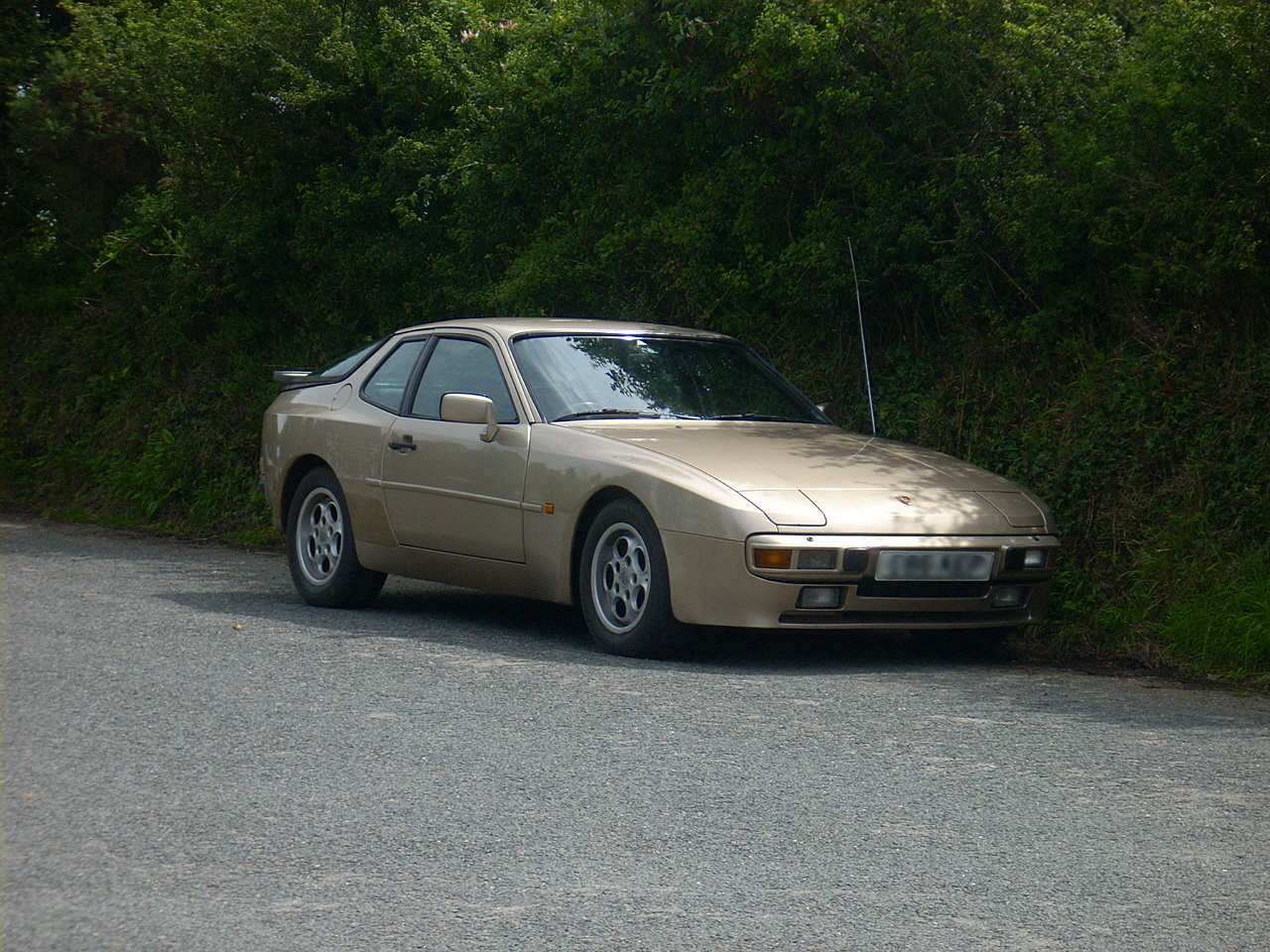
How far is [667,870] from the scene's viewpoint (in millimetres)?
4098

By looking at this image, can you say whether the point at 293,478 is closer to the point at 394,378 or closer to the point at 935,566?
the point at 394,378

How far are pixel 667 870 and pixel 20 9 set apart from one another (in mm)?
18442

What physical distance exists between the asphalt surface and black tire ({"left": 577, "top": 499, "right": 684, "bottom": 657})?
0.16 metres

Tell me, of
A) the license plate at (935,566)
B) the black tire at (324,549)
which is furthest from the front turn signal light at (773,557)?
the black tire at (324,549)

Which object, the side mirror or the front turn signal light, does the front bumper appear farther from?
the side mirror

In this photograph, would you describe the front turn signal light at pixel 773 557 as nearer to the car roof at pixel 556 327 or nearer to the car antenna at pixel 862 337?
the car roof at pixel 556 327

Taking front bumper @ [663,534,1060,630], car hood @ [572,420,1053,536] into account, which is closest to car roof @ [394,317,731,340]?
car hood @ [572,420,1053,536]

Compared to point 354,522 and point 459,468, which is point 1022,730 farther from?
point 354,522

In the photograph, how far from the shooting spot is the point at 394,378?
9.21 meters

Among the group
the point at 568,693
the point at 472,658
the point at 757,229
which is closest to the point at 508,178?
the point at 757,229

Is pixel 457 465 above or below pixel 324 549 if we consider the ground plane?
above

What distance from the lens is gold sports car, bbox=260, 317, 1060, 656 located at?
704 cm

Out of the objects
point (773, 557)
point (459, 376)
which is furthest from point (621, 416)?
point (773, 557)

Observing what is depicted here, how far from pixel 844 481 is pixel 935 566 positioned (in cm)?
57
